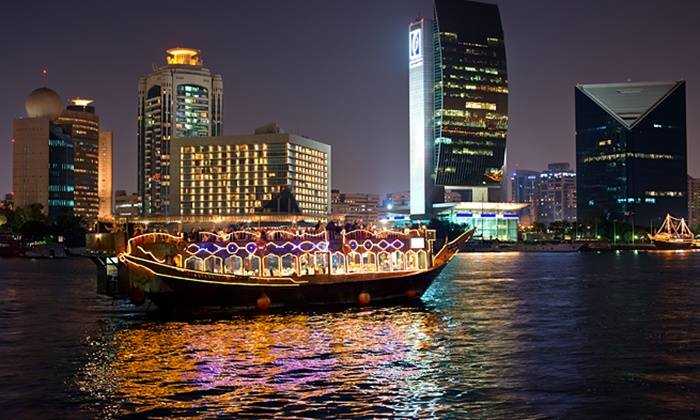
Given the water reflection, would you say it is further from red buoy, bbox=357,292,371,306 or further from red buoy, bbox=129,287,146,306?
red buoy, bbox=357,292,371,306

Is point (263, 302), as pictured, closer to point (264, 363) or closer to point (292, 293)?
point (292, 293)

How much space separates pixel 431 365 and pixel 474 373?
2.57 m

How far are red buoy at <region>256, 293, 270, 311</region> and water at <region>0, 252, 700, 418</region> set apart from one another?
2107mm

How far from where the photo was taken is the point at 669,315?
6075cm

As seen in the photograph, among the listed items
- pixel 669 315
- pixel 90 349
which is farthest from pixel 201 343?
pixel 669 315

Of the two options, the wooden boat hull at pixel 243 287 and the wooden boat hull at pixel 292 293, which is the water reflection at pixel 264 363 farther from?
the wooden boat hull at pixel 243 287

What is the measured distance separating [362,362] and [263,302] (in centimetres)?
2004

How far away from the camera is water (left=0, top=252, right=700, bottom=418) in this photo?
103 ft

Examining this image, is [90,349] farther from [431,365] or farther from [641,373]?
[641,373]

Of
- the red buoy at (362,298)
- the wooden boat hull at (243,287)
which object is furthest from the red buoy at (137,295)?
the red buoy at (362,298)

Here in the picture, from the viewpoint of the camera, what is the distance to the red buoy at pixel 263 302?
58.5 metres

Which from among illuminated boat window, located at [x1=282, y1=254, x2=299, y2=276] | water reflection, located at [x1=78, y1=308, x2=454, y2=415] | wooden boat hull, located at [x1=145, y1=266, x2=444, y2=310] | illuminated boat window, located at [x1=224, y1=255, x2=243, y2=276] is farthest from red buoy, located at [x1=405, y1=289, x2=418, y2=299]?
illuminated boat window, located at [x1=224, y1=255, x2=243, y2=276]

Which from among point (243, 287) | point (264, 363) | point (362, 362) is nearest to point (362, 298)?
point (243, 287)

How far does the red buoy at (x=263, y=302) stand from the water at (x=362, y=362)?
6.91ft
